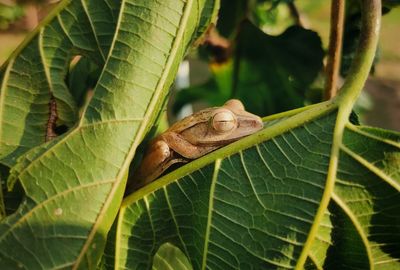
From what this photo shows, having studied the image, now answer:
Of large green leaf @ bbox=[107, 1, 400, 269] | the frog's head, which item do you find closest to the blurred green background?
the frog's head

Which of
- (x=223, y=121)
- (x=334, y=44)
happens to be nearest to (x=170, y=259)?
(x=223, y=121)

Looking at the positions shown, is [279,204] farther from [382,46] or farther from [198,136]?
[382,46]

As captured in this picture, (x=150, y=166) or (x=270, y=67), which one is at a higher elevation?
(x=270, y=67)

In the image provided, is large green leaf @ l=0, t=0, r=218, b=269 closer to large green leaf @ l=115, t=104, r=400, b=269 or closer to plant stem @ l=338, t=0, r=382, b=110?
large green leaf @ l=115, t=104, r=400, b=269

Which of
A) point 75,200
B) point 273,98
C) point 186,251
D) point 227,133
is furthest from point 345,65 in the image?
point 75,200

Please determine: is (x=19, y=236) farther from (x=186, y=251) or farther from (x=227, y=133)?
(x=227, y=133)

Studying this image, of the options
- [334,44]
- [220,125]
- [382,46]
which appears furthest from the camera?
[382,46]
